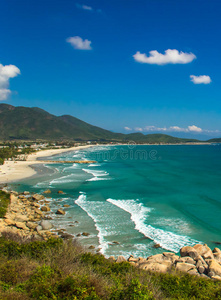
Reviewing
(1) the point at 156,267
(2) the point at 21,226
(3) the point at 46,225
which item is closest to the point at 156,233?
(1) the point at 156,267

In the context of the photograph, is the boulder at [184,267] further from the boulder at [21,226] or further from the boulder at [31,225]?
the boulder at [21,226]

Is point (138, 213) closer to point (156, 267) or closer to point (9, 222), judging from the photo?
point (9, 222)

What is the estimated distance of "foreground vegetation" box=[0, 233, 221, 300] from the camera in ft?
23.3

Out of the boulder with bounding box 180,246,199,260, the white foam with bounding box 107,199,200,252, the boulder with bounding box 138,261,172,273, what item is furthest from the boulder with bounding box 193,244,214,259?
the boulder with bounding box 138,261,172,273

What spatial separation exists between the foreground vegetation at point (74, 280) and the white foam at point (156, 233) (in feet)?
25.6

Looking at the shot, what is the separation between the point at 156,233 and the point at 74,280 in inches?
573

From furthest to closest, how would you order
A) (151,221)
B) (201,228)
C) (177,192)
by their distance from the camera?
(177,192)
(151,221)
(201,228)

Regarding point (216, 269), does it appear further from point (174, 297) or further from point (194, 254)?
point (174, 297)

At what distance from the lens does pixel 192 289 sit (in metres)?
9.14

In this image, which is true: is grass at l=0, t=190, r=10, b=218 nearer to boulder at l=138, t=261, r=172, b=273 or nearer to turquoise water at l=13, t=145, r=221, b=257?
turquoise water at l=13, t=145, r=221, b=257

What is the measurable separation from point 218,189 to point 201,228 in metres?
18.0

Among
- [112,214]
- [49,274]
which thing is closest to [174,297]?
[49,274]

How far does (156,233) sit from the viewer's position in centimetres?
2048

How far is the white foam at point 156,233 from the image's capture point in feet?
60.5
